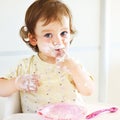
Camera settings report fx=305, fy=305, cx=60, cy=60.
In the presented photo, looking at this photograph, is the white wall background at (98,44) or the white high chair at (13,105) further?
the white wall background at (98,44)

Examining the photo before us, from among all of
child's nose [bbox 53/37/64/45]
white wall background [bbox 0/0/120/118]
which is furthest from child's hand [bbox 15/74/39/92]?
white wall background [bbox 0/0/120/118]

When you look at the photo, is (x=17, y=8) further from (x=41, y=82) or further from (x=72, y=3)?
(x=41, y=82)

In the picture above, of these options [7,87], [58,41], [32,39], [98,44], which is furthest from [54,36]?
[98,44]

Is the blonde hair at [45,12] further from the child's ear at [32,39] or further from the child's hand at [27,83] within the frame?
the child's hand at [27,83]

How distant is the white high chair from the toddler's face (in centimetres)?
20

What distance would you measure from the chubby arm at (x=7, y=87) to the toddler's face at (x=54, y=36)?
0.54 ft

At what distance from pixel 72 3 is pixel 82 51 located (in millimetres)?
307

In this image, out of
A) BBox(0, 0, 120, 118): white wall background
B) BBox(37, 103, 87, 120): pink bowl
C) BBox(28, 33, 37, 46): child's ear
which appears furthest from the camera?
BBox(0, 0, 120, 118): white wall background

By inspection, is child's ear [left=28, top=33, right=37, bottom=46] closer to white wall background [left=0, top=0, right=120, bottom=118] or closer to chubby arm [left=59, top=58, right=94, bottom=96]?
chubby arm [left=59, top=58, right=94, bottom=96]

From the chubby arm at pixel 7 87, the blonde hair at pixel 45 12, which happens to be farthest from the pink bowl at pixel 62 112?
the blonde hair at pixel 45 12

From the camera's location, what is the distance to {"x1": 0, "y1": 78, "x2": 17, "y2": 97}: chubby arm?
3.33 feet

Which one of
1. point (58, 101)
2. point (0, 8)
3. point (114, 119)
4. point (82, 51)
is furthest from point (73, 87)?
point (82, 51)

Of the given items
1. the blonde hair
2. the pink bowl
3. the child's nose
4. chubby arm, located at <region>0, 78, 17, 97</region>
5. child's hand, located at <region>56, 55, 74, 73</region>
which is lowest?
the pink bowl

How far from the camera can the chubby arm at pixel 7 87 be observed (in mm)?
1016
